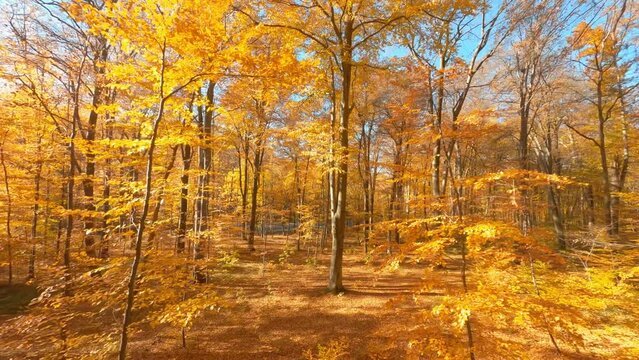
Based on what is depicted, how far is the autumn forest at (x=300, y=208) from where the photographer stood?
399 cm

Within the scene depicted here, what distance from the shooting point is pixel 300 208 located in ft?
53.4

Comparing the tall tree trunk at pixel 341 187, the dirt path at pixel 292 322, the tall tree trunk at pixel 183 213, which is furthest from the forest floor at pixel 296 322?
the tall tree trunk at pixel 183 213

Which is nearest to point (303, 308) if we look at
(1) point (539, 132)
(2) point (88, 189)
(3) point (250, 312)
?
(3) point (250, 312)

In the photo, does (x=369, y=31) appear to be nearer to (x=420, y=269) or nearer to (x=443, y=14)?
(x=443, y=14)

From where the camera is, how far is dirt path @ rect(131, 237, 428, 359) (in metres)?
6.80

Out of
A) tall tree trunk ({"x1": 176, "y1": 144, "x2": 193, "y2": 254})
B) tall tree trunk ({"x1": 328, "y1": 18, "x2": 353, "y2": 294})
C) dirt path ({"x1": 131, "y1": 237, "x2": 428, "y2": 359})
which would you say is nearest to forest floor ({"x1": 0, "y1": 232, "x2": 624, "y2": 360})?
dirt path ({"x1": 131, "y1": 237, "x2": 428, "y2": 359})

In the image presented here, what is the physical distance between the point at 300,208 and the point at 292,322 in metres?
8.31

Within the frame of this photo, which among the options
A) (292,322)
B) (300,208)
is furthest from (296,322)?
(300,208)

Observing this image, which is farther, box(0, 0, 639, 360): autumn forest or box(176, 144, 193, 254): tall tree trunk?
box(176, 144, 193, 254): tall tree trunk

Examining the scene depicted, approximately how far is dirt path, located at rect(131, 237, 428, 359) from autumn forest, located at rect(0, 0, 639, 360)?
8cm

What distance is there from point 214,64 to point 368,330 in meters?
7.70

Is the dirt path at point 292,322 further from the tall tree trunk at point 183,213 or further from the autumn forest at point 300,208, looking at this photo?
the tall tree trunk at point 183,213

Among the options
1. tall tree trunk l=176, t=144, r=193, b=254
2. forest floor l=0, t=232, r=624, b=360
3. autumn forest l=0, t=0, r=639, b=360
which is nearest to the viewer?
autumn forest l=0, t=0, r=639, b=360

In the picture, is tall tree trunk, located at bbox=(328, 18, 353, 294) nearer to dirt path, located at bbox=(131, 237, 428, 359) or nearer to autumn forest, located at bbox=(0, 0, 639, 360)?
autumn forest, located at bbox=(0, 0, 639, 360)
